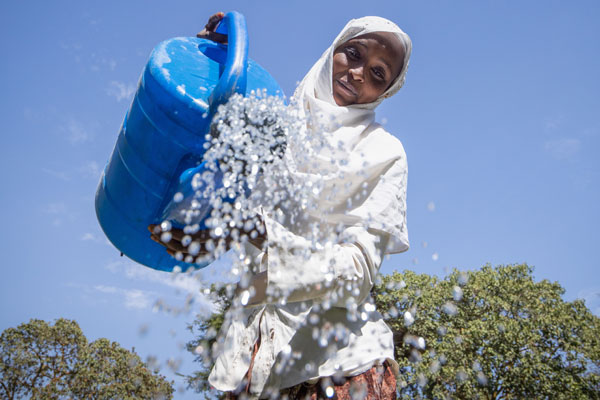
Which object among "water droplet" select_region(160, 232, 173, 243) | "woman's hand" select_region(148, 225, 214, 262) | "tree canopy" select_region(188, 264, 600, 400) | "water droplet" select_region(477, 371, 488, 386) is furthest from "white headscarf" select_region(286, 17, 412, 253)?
"water droplet" select_region(477, 371, 488, 386)

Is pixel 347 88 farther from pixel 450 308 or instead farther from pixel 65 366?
pixel 65 366

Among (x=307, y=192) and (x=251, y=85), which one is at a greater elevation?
(x=251, y=85)

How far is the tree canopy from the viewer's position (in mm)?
9656

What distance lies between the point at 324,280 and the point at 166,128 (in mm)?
919

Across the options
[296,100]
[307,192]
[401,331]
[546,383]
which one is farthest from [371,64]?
[401,331]

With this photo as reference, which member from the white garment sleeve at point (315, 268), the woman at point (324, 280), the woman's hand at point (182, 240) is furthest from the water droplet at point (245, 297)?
the woman's hand at point (182, 240)

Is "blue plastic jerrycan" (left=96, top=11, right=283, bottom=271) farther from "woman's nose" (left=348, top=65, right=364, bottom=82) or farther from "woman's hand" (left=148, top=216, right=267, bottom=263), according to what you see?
"woman's nose" (left=348, top=65, right=364, bottom=82)

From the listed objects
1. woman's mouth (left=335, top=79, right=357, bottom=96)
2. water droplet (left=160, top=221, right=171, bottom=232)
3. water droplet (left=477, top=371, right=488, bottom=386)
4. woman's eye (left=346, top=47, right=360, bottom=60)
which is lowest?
water droplet (left=477, top=371, right=488, bottom=386)

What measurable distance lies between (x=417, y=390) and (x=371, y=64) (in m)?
10.8

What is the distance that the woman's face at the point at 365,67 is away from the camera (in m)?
1.83

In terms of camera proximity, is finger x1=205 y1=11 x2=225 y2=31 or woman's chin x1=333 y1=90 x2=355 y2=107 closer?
woman's chin x1=333 y1=90 x2=355 y2=107

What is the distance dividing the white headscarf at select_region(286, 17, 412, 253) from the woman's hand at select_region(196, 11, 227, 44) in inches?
22.4

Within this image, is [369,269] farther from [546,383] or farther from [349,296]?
[546,383]

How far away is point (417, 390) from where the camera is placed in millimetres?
10727
